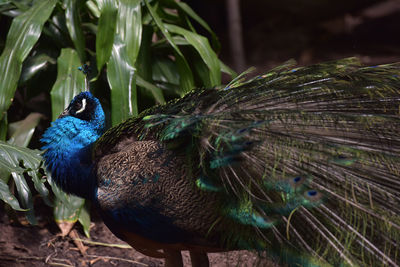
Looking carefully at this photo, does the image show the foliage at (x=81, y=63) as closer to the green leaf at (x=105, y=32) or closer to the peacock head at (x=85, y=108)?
the green leaf at (x=105, y=32)

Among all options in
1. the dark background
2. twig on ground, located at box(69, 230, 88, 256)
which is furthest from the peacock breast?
the dark background

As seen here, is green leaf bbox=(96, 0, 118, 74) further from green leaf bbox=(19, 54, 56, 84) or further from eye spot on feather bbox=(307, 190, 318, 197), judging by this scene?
eye spot on feather bbox=(307, 190, 318, 197)

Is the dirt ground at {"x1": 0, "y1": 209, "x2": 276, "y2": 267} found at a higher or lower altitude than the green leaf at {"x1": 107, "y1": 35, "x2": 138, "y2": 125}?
lower

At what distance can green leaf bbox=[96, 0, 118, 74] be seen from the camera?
10.4ft

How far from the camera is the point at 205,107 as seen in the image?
7.37 ft

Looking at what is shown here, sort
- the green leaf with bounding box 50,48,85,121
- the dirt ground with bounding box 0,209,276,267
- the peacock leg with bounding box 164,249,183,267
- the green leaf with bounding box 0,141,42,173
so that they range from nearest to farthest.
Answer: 1. the peacock leg with bounding box 164,249,183,267
2. the green leaf with bounding box 0,141,42,173
3. the dirt ground with bounding box 0,209,276,267
4. the green leaf with bounding box 50,48,85,121

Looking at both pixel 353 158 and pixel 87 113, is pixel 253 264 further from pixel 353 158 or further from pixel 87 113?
pixel 87 113

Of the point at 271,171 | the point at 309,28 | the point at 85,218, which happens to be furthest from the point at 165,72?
the point at 309,28

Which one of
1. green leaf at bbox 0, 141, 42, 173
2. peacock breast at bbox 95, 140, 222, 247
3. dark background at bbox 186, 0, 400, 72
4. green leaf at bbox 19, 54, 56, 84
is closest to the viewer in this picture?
peacock breast at bbox 95, 140, 222, 247

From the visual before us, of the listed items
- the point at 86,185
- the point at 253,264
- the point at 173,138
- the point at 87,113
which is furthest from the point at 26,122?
the point at 253,264

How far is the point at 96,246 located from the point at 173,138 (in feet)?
4.56

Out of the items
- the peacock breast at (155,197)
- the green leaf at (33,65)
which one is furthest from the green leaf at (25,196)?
the green leaf at (33,65)

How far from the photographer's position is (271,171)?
198cm

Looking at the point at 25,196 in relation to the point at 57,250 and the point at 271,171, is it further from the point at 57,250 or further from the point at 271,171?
the point at 271,171
